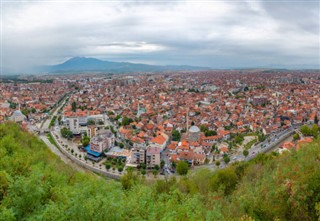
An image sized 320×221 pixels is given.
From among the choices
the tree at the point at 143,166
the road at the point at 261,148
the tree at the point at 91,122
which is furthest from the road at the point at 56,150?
the road at the point at 261,148

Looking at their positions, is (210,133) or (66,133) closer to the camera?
(210,133)

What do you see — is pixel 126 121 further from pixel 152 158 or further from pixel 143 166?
pixel 143 166

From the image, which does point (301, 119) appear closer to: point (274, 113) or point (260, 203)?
point (274, 113)

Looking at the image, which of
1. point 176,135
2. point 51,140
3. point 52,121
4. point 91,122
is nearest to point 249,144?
point 176,135

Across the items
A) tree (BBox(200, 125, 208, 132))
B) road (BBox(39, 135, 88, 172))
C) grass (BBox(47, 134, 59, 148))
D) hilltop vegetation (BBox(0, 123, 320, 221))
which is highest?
hilltop vegetation (BBox(0, 123, 320, 221))

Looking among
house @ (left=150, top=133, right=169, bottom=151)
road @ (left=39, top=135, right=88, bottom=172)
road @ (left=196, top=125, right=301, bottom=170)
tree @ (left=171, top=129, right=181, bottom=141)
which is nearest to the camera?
road @ (left=39, top=135, right=88, bottom=172)

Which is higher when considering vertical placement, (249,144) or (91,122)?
(91,122)

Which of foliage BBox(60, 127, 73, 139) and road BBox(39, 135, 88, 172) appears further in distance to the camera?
foliage BBox(60, 127, 73, 139)

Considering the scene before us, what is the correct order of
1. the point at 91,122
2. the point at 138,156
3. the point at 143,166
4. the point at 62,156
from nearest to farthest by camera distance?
1. the point at 143,166
2. the point at 138,156
3. the point at 62,156
4. the point at 91,122

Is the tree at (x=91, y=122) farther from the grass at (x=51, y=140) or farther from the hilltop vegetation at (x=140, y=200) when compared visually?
the hilltop vegetation at (x=140, y=200)

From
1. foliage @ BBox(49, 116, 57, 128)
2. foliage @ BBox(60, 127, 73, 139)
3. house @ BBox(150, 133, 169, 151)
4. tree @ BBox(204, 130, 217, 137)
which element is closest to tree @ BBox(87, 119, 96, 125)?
foliage @ BBox(60, 127, 73, 139)

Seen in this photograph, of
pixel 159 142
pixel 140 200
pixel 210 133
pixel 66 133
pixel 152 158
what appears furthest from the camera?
pixel 66 133

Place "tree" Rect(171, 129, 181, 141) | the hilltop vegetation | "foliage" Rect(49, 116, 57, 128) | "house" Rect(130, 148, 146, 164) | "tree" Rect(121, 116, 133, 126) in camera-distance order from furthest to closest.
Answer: "foliage" Rect(49, 116, 57, 128) < "tree" Rect(121, 116, 133, 126) < "tree" Rect(171, 129, 181, 141) < "house" Rect(130, 148, 146, 164) < the hilltop vegetation

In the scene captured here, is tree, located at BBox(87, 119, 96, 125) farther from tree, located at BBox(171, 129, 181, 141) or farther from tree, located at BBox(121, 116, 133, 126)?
tree, located at BBox(171, 129, 181, 141)
